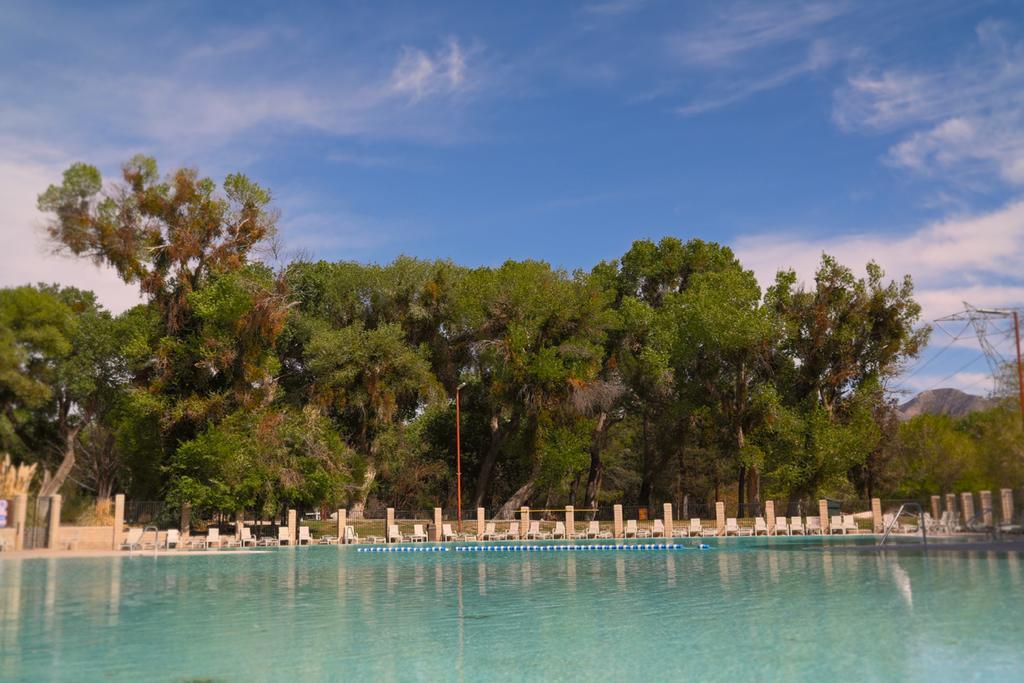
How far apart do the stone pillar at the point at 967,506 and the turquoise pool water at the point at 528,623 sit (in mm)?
8127

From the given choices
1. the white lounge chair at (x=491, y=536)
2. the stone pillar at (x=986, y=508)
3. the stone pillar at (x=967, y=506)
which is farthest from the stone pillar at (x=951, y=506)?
the white lounge chair at (x=491, y=536)

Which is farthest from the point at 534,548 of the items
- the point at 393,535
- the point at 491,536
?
the point at 393,535

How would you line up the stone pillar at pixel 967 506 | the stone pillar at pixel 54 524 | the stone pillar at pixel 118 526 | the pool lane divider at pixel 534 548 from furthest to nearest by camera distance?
the stone pillar at pixel 118 526, the stone pillar at pixel 54 524, the pool lane divider at pixel 534 548, the stone pillar at pixel 967 506

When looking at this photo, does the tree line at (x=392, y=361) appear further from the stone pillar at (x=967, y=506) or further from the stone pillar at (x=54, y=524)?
the stone pillar at (x=967, y=506)

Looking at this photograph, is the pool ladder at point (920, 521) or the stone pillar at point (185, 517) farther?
the stone pillar at point (185, 517)

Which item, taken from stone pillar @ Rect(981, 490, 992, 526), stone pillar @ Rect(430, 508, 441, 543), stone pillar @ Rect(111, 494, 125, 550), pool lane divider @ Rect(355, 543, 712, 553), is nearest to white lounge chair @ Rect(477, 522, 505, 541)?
stone pillar @ Rect(430, 508, 441, 543)

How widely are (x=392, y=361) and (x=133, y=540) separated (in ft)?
43.4

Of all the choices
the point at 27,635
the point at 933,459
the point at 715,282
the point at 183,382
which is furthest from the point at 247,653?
the point at 933,459

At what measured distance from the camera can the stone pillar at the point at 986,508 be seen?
2770 cm

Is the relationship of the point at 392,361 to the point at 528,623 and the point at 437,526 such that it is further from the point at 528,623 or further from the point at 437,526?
the point at 528,623

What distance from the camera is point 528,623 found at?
11.8 metres

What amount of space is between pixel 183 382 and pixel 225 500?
19.2 feet

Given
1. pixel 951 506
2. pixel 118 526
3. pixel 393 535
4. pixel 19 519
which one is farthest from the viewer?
pixel 393 535

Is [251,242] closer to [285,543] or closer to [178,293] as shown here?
[178,293]
